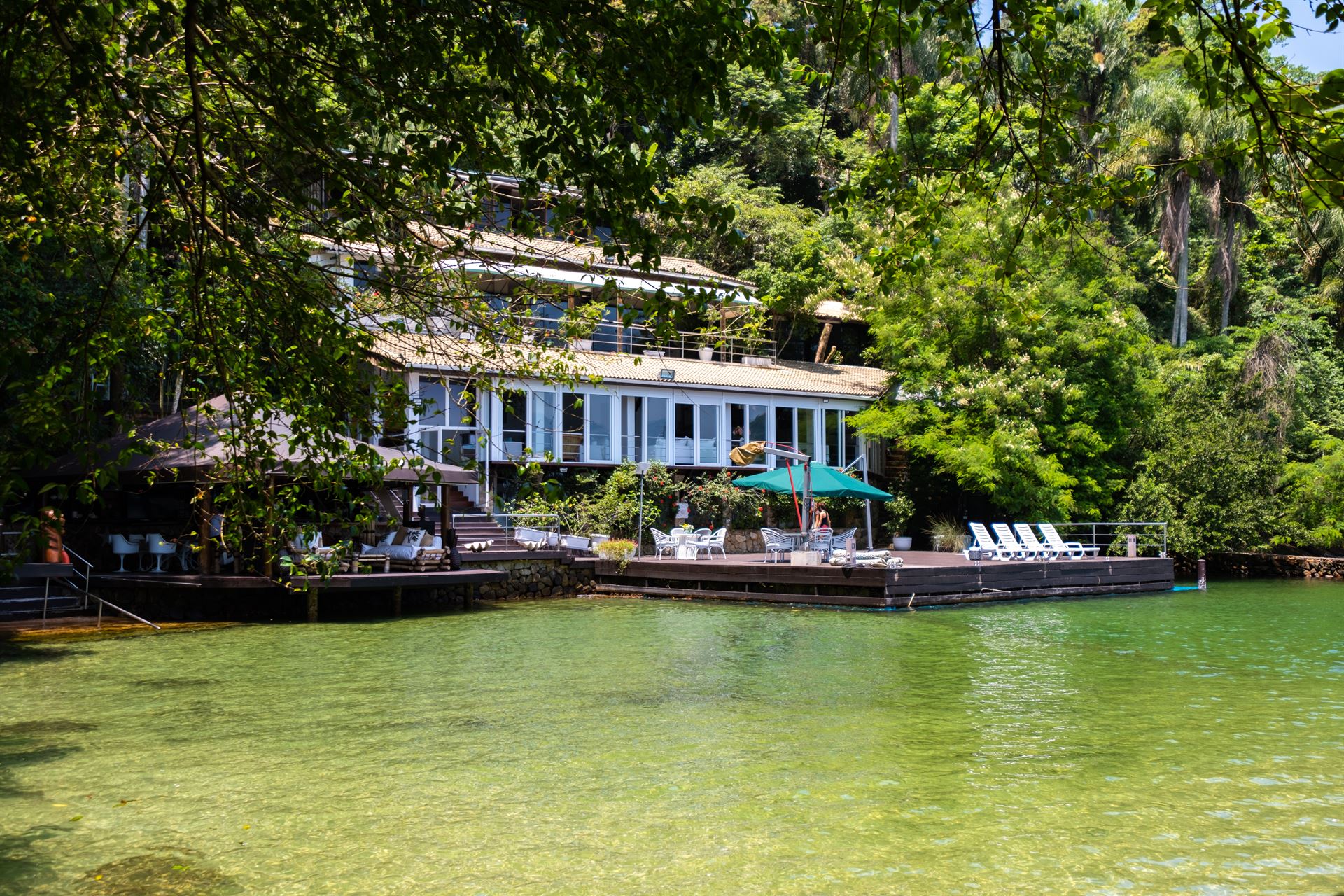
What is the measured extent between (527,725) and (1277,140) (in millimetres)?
7946

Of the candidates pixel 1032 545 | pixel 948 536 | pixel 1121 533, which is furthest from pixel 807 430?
pixel 1032 545

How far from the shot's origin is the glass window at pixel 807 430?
1359 inches

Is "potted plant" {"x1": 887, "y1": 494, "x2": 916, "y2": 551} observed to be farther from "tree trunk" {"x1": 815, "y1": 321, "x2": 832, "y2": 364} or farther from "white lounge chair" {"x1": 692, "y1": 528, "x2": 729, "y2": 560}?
"tree trunk" {"x1": 815, "y1": 321, "x2": 832, "y2": 364}

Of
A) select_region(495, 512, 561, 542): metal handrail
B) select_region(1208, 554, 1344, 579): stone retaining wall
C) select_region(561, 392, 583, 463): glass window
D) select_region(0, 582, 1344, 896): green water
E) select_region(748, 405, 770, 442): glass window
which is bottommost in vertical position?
select_region(0, 582, 1344, 896): green water

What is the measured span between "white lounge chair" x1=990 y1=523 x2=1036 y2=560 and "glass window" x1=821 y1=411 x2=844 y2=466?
9870 mm

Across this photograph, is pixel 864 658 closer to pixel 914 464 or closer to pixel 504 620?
pixel 504 620

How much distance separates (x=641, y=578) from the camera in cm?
2477

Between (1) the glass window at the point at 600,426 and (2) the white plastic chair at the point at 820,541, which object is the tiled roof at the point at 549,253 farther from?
(2) the white plastic chair at the point at 820,541

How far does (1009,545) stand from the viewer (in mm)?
24984

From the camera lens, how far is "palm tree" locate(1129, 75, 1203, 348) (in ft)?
118

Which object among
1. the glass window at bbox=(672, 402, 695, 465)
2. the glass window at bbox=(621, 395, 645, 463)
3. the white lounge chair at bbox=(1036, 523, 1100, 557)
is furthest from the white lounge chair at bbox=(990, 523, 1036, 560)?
the glass window at bbox=(621, 395, 645, 463)

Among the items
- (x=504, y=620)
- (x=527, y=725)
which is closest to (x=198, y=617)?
(x=504, y=620)

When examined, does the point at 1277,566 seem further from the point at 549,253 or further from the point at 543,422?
the point at 549,253

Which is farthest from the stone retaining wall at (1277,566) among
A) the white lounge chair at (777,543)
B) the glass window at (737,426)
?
the white lounge chair at (777,543)
